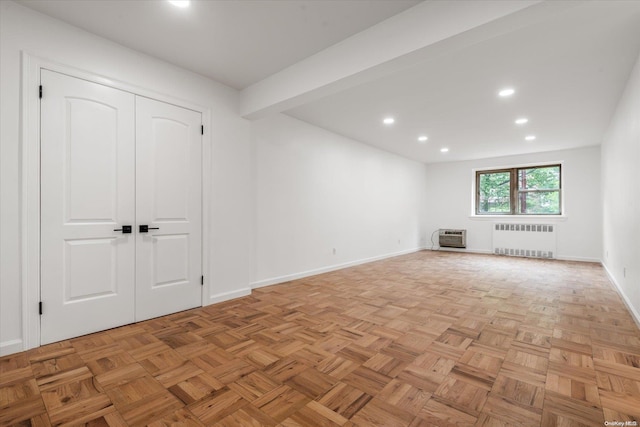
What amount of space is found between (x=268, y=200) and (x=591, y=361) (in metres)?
3.60

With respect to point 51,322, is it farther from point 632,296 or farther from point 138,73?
point 632,296

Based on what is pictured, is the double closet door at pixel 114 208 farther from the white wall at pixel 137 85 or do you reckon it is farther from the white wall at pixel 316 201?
the white wall at pixel 316 201

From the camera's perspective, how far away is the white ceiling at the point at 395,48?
212 centimetres

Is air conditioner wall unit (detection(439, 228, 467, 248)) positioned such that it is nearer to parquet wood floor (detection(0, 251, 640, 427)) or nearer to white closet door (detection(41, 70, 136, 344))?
parquet wood floor (detection(0, 251, 640, 427))

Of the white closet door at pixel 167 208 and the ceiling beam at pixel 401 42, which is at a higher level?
the ceiling beam at pixel 401 42

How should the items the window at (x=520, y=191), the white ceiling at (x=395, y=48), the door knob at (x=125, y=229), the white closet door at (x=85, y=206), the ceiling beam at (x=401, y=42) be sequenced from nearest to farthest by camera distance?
the ceiling beam at (x=401, y=42) → the white ceiling at (x=395, y=48) → the white closet door at (x=85, y=206) → the door knob at (x=125, y=229) → the window at (x=520, y=191)

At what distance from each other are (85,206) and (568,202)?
8550 mm

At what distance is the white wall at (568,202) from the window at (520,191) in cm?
22

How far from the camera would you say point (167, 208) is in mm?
3039

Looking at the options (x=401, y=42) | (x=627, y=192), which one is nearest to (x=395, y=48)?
(x=401, y=42)

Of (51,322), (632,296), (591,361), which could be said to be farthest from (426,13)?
(51,322)

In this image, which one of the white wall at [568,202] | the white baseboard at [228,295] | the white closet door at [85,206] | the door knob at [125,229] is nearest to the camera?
the white closet door at [85,206]

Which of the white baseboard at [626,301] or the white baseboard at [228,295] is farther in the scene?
the white baseboard at [228,295]

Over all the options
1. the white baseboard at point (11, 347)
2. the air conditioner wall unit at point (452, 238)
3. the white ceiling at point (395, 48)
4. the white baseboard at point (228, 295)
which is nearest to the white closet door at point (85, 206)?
the white baseboard at point (11, 347)
